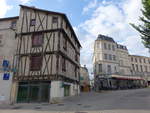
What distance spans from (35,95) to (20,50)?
5745mm

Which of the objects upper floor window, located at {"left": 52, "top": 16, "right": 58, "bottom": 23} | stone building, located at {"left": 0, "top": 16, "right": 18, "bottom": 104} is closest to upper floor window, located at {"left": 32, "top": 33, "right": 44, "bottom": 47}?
upper floor window, located at {"left": 52, "top": 16, "right": 58, "bottom": 23}

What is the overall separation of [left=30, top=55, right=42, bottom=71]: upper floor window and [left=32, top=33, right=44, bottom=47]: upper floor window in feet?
4.87

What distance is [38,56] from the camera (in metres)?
15.0

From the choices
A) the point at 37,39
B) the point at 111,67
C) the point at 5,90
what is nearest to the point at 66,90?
the point at 5,90

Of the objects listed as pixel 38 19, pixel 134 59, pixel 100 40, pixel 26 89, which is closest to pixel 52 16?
pixel 38 19

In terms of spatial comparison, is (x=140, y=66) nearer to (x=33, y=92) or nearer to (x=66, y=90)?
(x=66, y=90)

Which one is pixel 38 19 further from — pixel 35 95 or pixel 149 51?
pixel 149 51

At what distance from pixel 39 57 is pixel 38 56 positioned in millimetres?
190

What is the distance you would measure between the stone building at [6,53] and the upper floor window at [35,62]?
7.93 ft

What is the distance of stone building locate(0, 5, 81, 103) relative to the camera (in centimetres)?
1376

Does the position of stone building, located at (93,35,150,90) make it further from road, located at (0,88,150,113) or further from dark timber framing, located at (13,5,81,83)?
road, located at (0,88,150,113)

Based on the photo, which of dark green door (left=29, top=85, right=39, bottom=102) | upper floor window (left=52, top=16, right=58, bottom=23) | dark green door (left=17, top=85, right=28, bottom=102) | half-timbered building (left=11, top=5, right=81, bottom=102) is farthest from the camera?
upper floor window (left=52, top=16, right=58, bottom=23)

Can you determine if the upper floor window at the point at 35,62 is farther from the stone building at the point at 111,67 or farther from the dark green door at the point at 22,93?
the stone building at the point at 111,67

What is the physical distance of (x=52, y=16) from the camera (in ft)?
52.3
